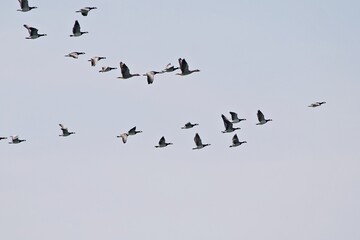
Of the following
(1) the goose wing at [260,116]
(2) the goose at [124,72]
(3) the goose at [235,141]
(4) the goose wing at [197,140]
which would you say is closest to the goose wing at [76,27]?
(2) the goose at [124,72]

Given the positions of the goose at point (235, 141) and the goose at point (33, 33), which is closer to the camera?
the goose at point (33, 33)

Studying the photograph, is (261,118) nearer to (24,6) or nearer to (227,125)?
(227,125)

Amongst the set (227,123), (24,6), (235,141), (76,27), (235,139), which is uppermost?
(24,6)

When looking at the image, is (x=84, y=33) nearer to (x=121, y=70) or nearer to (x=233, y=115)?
(x=121, y=70)

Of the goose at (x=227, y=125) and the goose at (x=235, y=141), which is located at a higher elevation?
the goose at (x=227, y=125)

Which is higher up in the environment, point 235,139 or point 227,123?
point 227,123

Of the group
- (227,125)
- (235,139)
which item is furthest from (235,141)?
(227,125)

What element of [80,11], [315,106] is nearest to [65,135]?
[80,11]

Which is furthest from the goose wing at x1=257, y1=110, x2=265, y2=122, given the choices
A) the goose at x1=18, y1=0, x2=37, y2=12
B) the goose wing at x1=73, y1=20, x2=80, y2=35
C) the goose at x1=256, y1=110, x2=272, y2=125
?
the goose at x1=18, y1=0, x2=37, y2=12

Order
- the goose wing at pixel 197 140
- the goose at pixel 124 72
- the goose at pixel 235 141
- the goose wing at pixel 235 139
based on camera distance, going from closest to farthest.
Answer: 1. the goose at pixel 124 72
2. the goose wing at pixel 197 140
3. the goose at pixel 235 141
4. the goose wing at pixel 235 139

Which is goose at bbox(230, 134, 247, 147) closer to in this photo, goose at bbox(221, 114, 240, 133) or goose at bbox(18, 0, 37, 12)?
goose at bbox(221, 114, 240, 133)

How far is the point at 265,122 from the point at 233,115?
387 centimetres

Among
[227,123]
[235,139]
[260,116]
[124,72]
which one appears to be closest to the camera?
[124,72]

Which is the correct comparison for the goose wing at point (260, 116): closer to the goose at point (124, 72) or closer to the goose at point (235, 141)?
the goose at point (235, 141)
